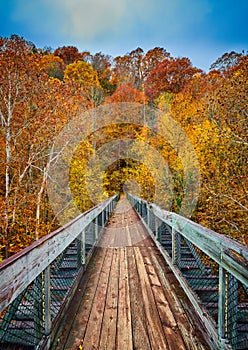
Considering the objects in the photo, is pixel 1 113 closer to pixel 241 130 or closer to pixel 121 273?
pixel 121 273

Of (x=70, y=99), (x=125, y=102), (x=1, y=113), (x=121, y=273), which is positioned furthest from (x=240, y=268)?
(x=125, y=102)

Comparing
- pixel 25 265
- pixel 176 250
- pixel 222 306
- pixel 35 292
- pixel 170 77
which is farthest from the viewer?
pixel 170 77

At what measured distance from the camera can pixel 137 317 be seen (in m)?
2.19

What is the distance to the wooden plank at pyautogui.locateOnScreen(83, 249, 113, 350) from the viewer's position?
1.83 meters

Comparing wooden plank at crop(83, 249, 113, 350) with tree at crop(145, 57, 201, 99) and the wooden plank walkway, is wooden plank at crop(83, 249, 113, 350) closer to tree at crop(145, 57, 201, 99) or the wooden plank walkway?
the wooden plank walkway

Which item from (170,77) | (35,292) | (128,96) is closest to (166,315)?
(35,292)

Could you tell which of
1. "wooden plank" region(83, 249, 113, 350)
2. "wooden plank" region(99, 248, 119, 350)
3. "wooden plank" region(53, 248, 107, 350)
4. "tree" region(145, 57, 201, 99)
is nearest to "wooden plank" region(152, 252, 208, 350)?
"wooden plank" region(99, 248, 119, 350)

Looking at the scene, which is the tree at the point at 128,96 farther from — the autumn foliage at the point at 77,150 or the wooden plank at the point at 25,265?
the wooden plank at the point at 25,265

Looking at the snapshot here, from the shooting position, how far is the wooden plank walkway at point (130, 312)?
1827 mm

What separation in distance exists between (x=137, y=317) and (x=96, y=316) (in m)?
0.44

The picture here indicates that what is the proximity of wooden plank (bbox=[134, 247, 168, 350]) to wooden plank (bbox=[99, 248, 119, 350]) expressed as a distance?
35 centimetres

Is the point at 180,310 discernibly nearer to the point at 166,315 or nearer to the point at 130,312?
the point at 166,315

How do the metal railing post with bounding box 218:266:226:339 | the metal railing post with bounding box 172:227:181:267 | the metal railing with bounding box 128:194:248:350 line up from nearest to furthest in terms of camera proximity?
the metal railing with bounding box 128:194:248:350
the metal railing post with bounding box 218:266:226:339
the metal railing post with bounding box 172:227:181:267

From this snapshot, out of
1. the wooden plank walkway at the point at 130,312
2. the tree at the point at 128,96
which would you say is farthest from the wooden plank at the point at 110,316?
the tree at the point at 128,96
